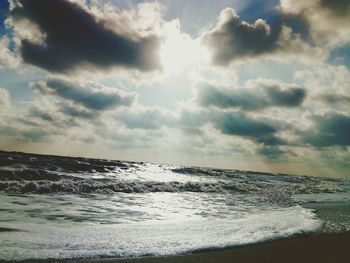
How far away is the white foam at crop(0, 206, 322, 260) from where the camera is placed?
14.1 ft

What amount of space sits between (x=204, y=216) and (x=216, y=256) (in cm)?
413

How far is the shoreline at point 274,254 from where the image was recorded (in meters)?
4.01

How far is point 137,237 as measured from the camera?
5363mm

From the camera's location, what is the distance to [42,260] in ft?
12.5

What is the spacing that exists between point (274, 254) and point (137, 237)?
2.12 meters

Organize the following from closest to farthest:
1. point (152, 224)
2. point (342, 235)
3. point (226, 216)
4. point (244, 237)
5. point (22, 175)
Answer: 1. point (244, 237)
2. point (342, 235)
3. point (152, 224)
4. point (226, 216)
5. point (22, 175)

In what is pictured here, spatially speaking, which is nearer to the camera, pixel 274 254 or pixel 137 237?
pixel 274 254

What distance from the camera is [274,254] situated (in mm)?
4605

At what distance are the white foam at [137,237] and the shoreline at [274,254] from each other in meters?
0.22

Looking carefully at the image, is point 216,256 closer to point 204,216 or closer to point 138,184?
point 204,216

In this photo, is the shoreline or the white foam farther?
the white foam

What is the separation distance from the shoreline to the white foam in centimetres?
22

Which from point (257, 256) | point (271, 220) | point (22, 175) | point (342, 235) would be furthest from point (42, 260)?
point (22, 175)

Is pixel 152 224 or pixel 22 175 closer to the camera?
pixel 152 224
